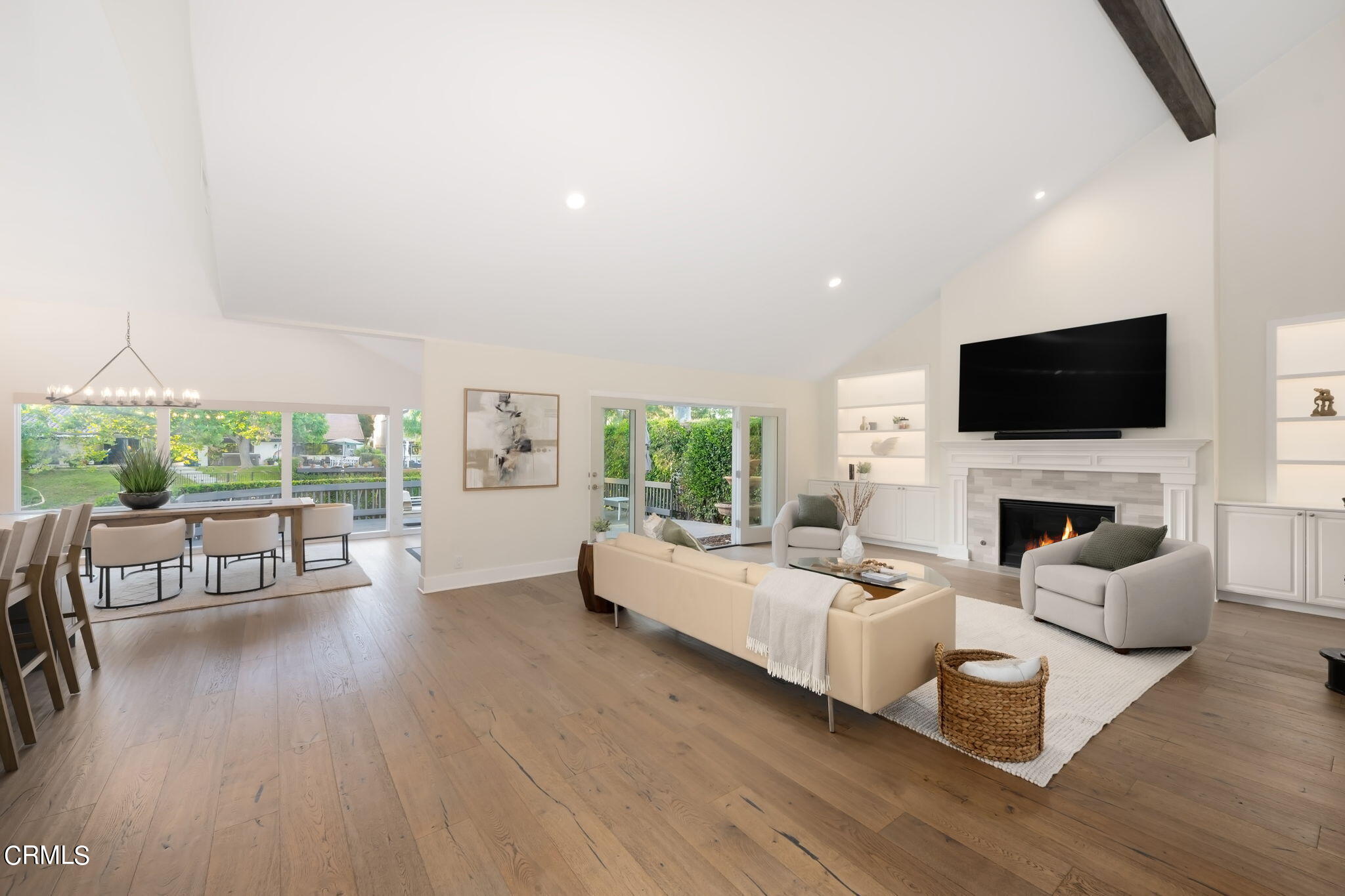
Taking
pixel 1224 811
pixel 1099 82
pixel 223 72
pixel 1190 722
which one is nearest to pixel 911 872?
pixel 1224 811

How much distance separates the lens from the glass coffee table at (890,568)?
342 cm

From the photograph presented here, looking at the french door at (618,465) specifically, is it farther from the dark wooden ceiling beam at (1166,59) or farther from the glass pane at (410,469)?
the dark wooden ceiling beam at (1166,59)

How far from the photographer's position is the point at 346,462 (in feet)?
26.4

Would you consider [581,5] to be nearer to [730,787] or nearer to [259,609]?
[730,787]

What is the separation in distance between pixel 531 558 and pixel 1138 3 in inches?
244

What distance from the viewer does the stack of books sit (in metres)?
3.47

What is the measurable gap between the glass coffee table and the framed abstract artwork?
274cm

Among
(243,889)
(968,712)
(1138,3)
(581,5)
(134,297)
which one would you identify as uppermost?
(1138,3)

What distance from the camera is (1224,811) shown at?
2.01 metres

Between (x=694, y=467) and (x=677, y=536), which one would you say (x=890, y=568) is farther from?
(x=694, y=467)

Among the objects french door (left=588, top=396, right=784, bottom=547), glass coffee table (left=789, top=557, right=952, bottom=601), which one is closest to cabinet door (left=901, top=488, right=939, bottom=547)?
french door (left=588, top=396, right=784, bottom=547)

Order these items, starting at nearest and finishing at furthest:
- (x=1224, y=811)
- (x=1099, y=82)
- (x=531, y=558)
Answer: (x=1224, y=811) → (x=1099, y=82) → (x=531, y=558)

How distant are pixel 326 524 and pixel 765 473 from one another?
17.5ft

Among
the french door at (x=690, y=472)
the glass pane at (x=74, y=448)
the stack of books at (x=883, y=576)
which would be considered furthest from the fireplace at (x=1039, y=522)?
the glass pane at (x=74, y=448)
